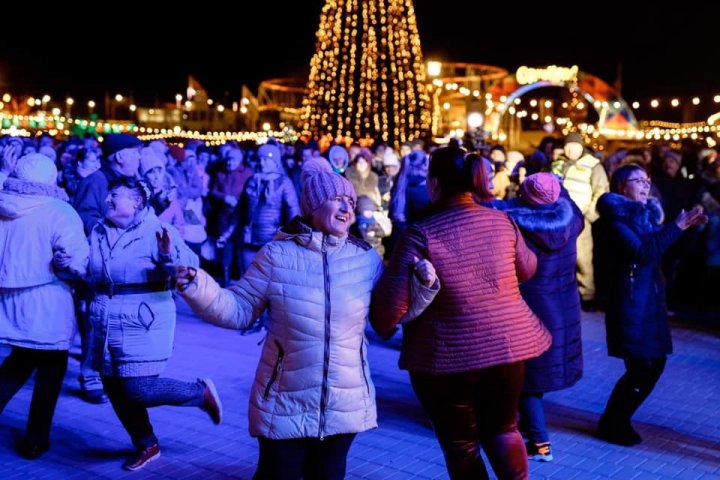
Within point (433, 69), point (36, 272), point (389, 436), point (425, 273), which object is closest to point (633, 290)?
point (389, 436)

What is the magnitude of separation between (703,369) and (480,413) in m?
4.80

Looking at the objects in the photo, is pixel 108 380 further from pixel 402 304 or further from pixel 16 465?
pixel 402 304

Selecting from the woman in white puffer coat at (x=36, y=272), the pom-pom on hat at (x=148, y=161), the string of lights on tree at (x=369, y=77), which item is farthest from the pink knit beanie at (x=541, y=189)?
the string of lights on tree at (x=369, y=77)

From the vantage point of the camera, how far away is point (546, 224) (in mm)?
5504

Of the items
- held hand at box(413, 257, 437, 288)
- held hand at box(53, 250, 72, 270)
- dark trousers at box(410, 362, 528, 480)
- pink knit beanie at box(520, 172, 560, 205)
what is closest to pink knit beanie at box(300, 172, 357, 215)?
held hand at box(413, 257, 437, 288)

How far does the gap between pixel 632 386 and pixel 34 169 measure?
4150 mm

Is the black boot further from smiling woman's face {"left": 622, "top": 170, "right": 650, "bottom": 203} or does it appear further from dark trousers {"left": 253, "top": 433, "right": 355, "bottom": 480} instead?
dark trousers {"left": 253, "top": 433, "right": 355, "bottom": 480}

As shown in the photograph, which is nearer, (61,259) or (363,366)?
(363,366)

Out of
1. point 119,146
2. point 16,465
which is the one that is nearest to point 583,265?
point 119,146

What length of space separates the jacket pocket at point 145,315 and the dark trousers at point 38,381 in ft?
3.04

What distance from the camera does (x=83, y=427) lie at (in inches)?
253

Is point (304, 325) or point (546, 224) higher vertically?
point (546, 224)

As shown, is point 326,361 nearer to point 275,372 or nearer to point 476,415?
point 275,372

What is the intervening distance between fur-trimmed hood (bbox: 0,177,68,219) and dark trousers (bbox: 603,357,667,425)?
12.9 ft
